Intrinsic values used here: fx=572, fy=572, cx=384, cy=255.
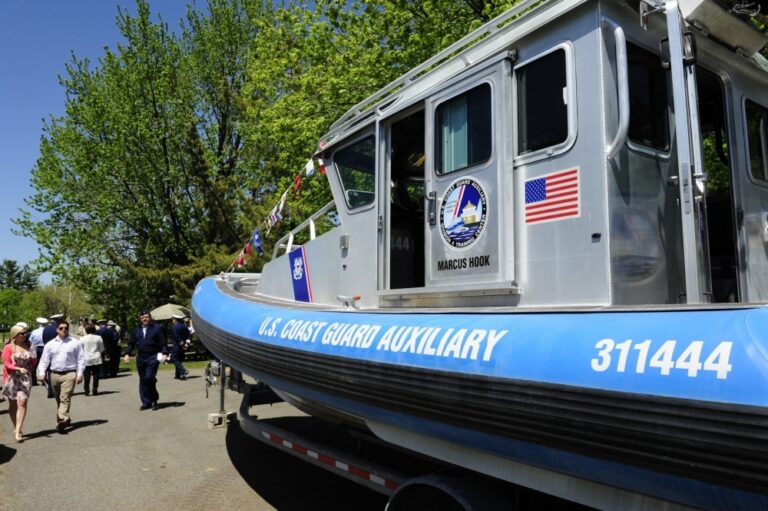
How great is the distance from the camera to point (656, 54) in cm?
315

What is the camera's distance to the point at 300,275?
5.46 meters

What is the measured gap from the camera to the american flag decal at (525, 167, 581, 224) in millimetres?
2908

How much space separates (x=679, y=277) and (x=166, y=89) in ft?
80.8

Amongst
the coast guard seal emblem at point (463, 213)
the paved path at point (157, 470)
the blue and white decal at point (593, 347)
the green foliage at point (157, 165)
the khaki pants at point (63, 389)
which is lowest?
the paved path at point (157, 470)

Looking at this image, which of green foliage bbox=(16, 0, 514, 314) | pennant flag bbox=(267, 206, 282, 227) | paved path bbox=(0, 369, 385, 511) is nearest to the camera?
paved path bbox=(0, 369, 385, 511)

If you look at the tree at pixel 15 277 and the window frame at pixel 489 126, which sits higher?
the tree at pixel 15 277

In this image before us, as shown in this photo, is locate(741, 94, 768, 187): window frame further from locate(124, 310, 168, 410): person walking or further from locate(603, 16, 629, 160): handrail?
locate(124, 310, 168, 410): person walking

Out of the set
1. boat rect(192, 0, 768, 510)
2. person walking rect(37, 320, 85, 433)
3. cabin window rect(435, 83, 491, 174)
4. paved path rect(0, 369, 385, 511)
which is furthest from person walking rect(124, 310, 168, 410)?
cabin window rect(435, 83, 491, 174)

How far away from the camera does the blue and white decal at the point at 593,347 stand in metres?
1.82

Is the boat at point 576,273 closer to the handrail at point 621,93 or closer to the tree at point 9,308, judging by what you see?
the handrail at point 621,93

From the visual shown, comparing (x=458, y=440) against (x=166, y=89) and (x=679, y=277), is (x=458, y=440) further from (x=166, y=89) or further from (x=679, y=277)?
(x=166, y=89)

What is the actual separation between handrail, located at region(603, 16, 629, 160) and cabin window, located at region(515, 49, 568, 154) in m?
0.28

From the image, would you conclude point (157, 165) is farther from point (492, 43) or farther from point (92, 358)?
point (492, 43)

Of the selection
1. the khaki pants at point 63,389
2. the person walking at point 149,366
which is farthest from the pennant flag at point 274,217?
the person walking at point 149,366
